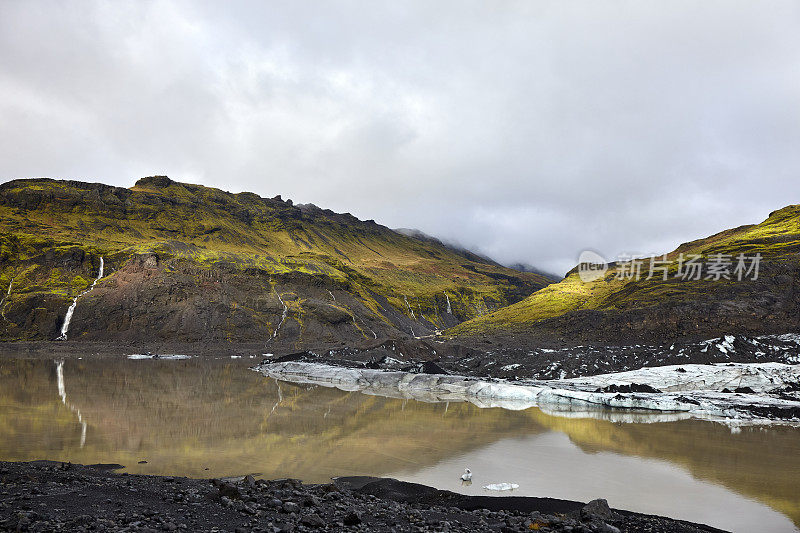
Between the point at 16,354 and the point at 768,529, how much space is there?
3110 inches

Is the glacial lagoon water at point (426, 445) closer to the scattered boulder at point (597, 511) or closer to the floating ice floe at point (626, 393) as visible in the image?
the floating ice floe at point (626, 393)

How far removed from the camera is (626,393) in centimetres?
3472

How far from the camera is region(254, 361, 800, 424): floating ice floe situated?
30.8 metres

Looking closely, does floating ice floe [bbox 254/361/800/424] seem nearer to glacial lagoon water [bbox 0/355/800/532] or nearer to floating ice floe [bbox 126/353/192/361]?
glacial lagoon water [bbox 0/355/800/532]

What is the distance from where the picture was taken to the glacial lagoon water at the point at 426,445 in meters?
14.9

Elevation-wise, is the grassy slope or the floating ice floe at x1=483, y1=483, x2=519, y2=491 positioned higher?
the grassy slope

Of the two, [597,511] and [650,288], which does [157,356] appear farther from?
[650,288]

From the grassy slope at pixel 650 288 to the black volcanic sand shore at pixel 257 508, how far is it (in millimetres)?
70795

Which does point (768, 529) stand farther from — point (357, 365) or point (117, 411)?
point (357, 365)

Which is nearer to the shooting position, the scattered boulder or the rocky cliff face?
the scattered boulder

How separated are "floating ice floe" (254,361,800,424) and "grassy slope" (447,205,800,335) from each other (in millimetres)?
36313

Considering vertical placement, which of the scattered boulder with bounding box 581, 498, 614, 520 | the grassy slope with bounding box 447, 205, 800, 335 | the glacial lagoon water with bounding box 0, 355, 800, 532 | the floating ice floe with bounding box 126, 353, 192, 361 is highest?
the grassy slope with bounding box 447, 205, 800, 335

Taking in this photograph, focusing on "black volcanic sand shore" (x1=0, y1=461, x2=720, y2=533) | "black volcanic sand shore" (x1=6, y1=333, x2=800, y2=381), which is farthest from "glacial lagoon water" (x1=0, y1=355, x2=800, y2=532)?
"black volcanic sand shore" (x1=6, y1=333, x2=800, y2=381)

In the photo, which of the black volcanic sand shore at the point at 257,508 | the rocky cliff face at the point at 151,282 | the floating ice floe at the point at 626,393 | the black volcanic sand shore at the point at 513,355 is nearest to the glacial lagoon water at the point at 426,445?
the black volcanic sand shore at the point at 257,508
